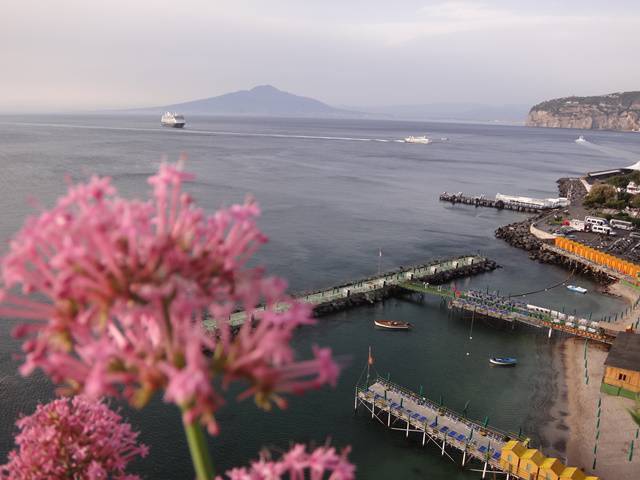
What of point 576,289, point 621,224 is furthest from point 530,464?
point 621,224

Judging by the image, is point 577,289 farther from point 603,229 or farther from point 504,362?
point 603,229

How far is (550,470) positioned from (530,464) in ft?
3.06

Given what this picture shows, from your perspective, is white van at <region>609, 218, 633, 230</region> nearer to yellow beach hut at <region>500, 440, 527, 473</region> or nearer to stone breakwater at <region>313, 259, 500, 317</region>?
stone breakwater at <region>313, 259, 500, 317</region>

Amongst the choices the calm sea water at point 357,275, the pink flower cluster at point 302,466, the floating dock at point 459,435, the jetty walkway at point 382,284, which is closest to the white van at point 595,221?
the calm sea water at point 357,275

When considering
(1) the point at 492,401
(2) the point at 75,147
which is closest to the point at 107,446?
(1) the point at 492,401

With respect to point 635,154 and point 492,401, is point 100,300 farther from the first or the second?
point 635,154

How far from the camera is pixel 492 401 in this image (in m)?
31.4

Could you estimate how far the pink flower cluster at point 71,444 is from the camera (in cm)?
582

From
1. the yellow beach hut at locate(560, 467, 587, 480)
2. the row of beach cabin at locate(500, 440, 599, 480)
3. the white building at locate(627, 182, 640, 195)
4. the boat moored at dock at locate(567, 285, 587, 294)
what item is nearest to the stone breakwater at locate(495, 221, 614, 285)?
the boat moored at dock at locate(567, 285, 587, 294)

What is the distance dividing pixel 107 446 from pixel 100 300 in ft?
12.6

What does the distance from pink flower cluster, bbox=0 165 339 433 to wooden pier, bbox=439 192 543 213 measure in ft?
306

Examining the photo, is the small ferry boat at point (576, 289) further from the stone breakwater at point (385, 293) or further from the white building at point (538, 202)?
the white building at point (538, 202)

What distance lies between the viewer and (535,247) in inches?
2569

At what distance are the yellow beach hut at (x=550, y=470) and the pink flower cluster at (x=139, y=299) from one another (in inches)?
952
